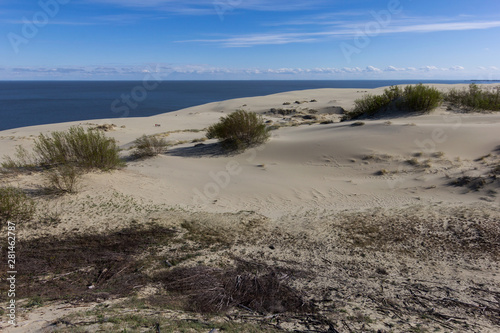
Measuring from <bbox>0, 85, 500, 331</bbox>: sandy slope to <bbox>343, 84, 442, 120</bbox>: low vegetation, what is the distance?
2.58 feet

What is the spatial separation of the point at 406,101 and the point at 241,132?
29.4 feet

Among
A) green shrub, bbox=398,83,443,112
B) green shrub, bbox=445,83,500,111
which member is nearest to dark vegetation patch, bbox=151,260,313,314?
green shrub, bbox=398,83,443,112

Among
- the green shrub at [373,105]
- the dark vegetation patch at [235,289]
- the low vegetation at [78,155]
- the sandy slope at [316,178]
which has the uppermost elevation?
the green shrub at [373,105]

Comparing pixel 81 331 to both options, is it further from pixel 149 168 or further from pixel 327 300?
pixel 149 168

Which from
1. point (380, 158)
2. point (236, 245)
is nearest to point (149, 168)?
point (236, 245)

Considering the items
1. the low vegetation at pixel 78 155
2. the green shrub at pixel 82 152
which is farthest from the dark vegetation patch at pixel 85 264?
the green shrub at pixel 82 152

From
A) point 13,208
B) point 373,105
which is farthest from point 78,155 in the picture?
point 373,105

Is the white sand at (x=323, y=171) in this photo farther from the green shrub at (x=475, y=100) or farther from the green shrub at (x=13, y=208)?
the green shrub at (x=13, y=208)

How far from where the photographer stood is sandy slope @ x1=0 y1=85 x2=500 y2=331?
8.04 metres

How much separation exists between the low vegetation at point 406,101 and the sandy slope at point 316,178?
0.79 metres

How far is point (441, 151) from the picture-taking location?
12000 millimetres

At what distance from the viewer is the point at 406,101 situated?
682 inches

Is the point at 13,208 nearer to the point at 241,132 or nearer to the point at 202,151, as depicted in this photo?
the point at 202,151

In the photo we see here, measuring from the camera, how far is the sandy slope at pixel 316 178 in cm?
804
